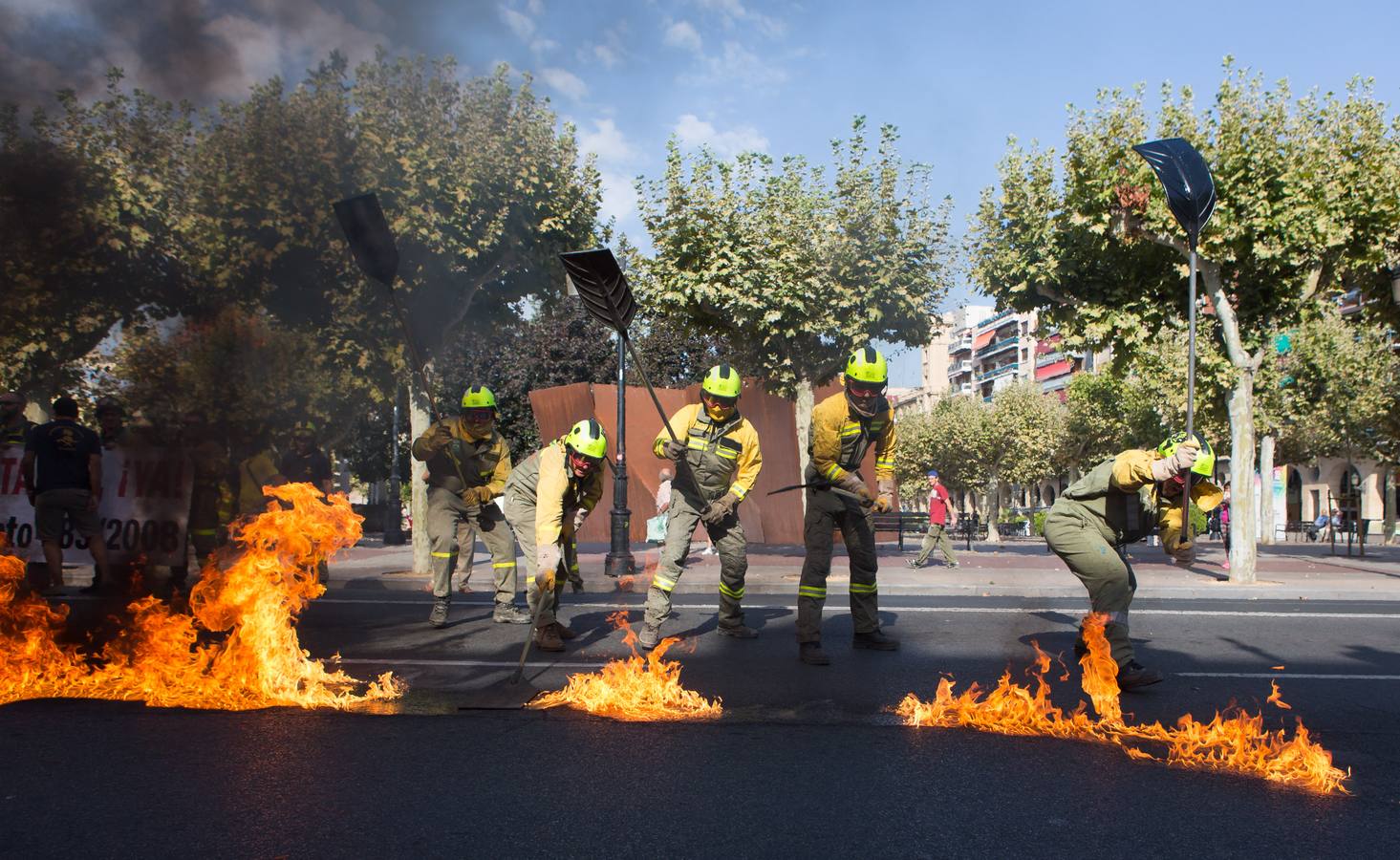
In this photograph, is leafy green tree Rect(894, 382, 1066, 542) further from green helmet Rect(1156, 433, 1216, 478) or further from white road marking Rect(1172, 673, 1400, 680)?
green helmet Rect(1156, 433, 1216, 478)

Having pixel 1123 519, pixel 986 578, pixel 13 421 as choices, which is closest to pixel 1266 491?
pixel 986 578

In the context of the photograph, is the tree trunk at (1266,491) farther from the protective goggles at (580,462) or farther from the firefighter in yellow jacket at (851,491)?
the protective goggles at (580,462)

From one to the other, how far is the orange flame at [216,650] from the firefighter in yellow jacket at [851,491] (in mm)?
2784

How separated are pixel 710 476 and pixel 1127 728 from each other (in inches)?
132

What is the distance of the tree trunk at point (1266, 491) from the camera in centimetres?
3350

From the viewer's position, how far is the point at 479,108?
8.70m

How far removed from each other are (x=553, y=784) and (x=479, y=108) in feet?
21.7

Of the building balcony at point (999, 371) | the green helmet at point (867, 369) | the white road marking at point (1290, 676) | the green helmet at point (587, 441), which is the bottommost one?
the white road marking at point (1290, 676)

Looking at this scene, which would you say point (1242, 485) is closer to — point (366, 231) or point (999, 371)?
point (366, 231)

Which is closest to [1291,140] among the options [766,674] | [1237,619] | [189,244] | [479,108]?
[1237,619]

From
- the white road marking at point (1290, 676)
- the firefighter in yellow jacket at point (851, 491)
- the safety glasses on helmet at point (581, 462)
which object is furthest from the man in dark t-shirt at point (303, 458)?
the white road marking at point (1290, 676)

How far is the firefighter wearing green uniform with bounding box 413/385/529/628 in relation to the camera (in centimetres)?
810

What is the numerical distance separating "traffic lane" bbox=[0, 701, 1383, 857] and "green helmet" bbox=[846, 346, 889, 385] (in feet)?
8.65

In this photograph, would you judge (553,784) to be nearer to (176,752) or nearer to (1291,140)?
(176,752)
